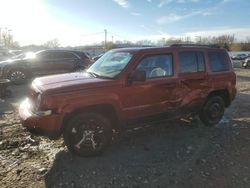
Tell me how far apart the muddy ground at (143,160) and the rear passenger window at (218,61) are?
1.39 meters

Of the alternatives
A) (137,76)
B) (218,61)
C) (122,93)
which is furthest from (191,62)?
(122,93)

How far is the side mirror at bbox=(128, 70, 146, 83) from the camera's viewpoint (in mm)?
5238

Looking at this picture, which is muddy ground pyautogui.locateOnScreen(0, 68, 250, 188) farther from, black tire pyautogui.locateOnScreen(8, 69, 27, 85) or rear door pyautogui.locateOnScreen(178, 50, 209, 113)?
black tire pyautogui.locateOnScreen(8, 69, 27, 85)

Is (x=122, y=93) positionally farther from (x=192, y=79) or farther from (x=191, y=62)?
(x=191, y=62)

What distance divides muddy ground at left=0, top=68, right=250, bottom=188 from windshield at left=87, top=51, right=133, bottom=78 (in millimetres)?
1393

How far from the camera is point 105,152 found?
543 cm

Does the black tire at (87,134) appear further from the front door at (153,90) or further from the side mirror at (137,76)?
the side mirror at (137,76)

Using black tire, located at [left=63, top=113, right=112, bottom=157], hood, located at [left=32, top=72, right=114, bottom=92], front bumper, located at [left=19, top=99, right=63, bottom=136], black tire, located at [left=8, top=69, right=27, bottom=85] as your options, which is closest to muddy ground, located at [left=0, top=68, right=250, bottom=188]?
black tire, located at [left=63, top=113, right=112, bottom=157]

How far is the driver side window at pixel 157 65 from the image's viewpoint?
568cm

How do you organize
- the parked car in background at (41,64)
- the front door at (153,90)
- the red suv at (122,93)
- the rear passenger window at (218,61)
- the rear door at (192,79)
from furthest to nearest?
the parked car in background at (41,64) < the rear passenger window at (218,61) < the rear door at (192,79) < the front door at (153,90) < the red suv at (122,93)

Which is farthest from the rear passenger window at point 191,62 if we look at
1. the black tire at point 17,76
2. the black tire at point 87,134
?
the black tire at point 17,76

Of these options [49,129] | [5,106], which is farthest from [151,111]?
[5,106]

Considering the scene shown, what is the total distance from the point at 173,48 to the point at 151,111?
143 centimetres

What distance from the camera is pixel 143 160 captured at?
515 cm
